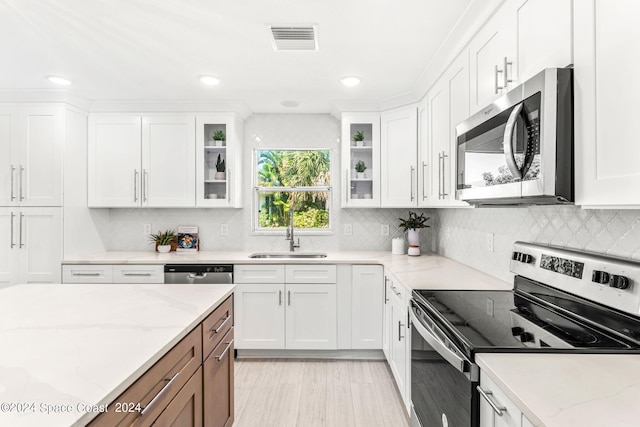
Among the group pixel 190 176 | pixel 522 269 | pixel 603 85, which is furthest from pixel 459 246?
pixel 190 176

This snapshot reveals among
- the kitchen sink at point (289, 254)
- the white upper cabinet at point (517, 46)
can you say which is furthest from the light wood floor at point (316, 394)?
the white upper cabinet at point (517, 46)

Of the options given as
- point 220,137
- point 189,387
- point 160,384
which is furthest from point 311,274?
point 160,384

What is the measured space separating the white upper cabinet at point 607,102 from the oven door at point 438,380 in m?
0.64

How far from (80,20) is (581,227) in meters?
2.73

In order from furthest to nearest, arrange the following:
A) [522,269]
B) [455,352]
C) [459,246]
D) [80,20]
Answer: [459,246]
[80,20]
[522,269]
[455,352]

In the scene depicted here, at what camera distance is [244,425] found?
2236 mm

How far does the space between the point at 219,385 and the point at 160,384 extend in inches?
27.6

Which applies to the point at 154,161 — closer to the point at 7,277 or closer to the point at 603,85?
the point at 7,277

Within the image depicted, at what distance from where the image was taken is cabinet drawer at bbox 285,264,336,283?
3160mm

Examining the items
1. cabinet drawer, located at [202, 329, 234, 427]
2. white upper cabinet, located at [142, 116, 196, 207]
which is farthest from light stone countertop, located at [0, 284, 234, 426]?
white upper cabinet, located at [142, 116, 196, 207]

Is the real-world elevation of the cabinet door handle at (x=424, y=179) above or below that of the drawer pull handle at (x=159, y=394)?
above

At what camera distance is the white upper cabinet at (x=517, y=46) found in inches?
47.4

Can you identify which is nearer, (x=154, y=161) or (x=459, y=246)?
(x=459, y=246)

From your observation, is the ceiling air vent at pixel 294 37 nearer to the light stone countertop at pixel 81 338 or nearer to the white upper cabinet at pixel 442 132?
the white upper cabinet at pixel 442 132
